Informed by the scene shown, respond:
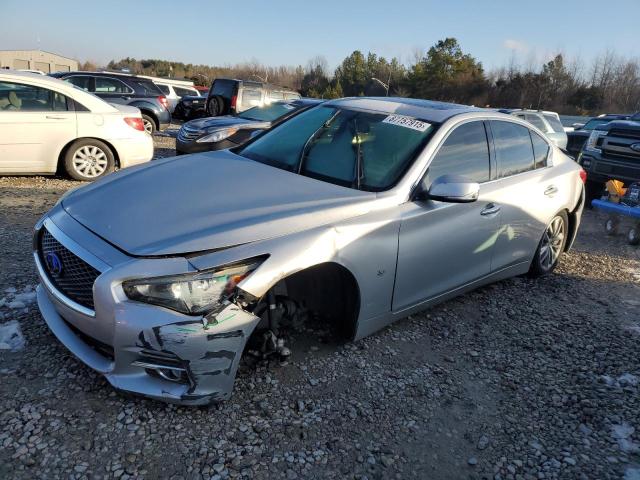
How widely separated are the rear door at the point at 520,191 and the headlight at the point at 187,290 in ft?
7.96

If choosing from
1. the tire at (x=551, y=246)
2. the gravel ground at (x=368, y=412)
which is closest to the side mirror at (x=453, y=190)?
the gravel ground at (x=368, y=412)

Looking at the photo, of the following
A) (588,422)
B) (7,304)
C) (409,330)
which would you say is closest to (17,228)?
(7,304)

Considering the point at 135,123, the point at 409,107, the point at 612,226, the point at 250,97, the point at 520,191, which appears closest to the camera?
the point at 409,107

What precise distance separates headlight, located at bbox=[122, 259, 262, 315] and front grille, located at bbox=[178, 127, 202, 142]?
681 centimetres

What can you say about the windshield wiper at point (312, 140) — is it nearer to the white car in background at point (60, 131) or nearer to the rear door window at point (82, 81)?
the white car in background at point (60, 131)

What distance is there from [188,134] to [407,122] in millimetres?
6117

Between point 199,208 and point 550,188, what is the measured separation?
10.7 feet

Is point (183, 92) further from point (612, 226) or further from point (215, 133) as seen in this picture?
point (612, 226)

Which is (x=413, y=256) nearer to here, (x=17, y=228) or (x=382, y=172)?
(x=382, y=172)

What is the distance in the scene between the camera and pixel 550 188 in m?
4.49

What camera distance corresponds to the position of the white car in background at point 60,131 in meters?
6.71

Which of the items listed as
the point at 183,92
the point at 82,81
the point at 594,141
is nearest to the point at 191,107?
the point at 183,92

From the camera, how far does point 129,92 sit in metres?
14.0

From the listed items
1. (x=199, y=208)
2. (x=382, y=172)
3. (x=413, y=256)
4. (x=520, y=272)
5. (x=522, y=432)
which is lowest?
(x=522, y=432)
